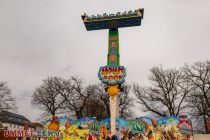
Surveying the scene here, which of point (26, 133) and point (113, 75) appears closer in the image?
point (26, 133)

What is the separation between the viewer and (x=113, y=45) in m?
25.6

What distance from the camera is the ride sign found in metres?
24.2

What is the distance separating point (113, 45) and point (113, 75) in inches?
123

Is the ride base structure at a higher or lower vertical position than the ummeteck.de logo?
higher

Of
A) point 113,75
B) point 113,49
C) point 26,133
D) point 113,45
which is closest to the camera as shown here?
point 26,133

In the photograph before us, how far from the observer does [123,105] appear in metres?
49.0

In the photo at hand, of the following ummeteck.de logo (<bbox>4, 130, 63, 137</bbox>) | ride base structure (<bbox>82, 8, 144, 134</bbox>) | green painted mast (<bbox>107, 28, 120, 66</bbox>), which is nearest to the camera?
ummeteck.de logo (<bbox>4, 130, 63, 137</bbox>)

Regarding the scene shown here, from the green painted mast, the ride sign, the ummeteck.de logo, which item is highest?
the green painted mast

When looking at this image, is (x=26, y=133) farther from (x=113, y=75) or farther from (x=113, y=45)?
(x=113, y=45)

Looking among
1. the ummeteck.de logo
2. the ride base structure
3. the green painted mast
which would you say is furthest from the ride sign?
the ummeteck.de logo

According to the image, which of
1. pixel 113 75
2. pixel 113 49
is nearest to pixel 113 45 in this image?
pixel 113 49

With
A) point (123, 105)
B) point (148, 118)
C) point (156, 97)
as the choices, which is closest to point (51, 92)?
point (123, 105)

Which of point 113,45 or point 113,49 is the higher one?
point 113,45

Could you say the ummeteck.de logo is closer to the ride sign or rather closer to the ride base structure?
the ride base structure
